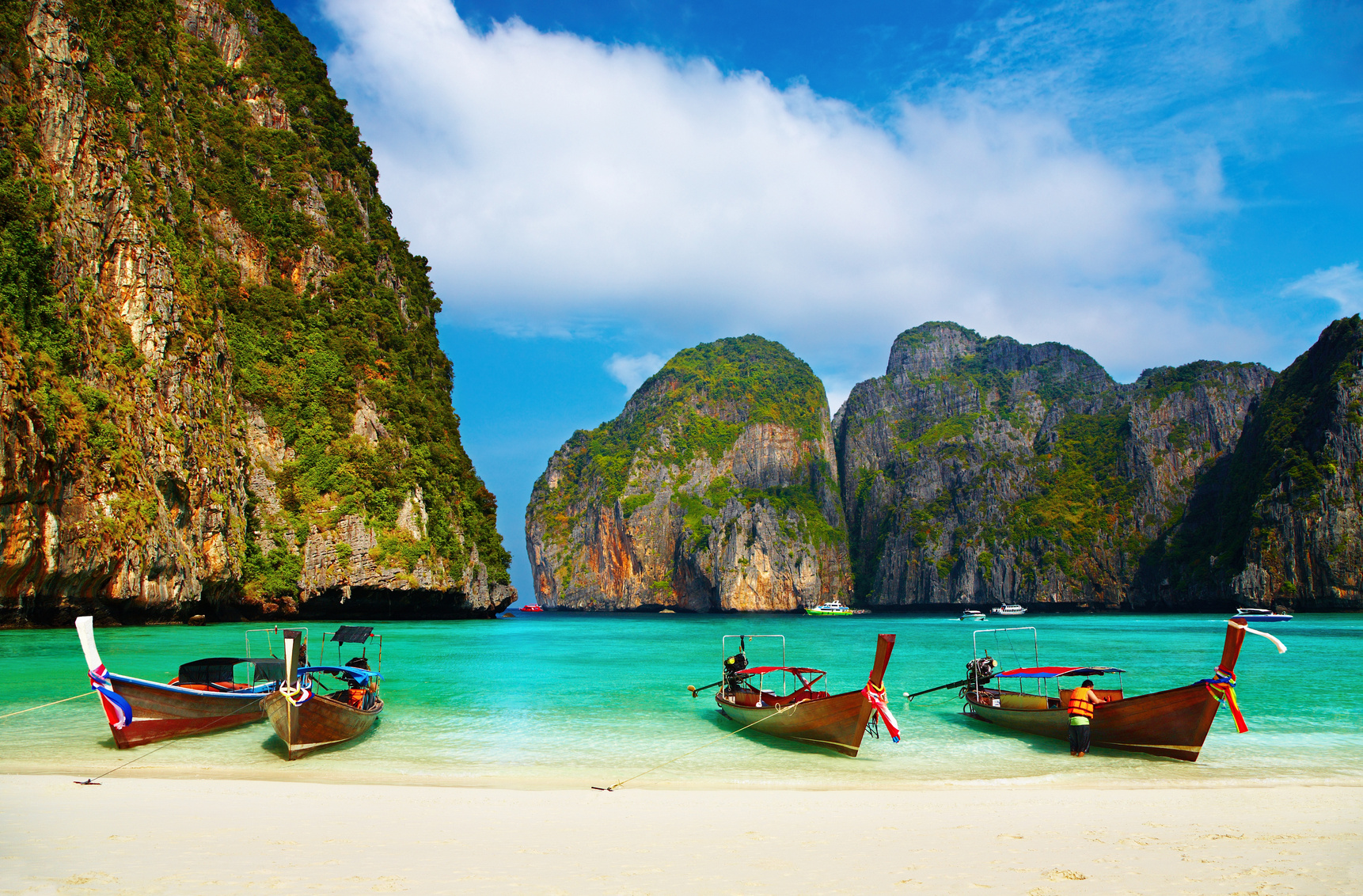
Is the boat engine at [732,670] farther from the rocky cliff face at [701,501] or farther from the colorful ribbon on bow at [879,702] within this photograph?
the rocky cliff face at [701,501]

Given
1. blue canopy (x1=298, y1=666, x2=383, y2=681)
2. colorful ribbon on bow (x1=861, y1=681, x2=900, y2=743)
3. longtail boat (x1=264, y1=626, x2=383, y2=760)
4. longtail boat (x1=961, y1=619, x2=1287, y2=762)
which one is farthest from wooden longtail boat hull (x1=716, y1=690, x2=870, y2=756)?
blue canopy (x1=298, y1=666, x2=383, y2=681)

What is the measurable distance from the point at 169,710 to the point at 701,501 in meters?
133

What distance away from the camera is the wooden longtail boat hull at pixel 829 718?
1303 cm

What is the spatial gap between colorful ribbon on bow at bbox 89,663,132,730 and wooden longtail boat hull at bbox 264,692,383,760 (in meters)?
2.28

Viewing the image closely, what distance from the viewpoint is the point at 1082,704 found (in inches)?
557

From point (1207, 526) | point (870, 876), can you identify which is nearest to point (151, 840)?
point (870, 876)

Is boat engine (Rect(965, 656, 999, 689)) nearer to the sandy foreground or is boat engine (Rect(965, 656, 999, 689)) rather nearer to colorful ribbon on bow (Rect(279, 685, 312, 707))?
the sandy foreground

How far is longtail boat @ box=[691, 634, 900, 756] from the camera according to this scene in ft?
42.2

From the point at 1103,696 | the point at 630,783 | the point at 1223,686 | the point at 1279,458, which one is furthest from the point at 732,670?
the point at 1279,458

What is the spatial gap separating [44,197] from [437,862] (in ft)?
128

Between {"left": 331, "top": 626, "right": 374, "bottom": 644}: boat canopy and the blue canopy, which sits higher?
{"left": 331, "top": 626, "right": 374, "bottom": 644}: boat canopy

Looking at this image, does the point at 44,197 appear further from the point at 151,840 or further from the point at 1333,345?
the point at 1333,345

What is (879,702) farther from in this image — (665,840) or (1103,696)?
(1103,696)

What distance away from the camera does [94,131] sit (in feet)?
122
